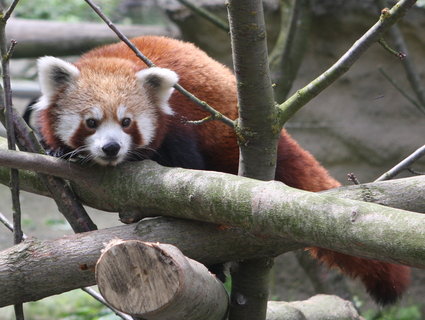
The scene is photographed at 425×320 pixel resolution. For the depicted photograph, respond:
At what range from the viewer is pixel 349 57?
81.5 inches

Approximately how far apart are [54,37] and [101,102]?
3.50 meters

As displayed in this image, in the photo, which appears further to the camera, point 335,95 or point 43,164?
point 335,95

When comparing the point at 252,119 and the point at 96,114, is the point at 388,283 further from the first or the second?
the point at 96,114

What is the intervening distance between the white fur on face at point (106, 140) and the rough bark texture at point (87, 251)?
0.37 meters

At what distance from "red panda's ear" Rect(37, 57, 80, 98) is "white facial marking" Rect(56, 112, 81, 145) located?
16 cm

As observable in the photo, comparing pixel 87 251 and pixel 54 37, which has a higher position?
pixel 54 37

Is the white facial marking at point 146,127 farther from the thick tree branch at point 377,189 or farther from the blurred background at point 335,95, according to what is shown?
the blurred background at point 335,95

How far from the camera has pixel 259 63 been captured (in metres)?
2.13

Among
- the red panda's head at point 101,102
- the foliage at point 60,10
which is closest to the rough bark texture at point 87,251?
the red panda's head at point 101,102

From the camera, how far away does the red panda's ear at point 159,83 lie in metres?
2.97

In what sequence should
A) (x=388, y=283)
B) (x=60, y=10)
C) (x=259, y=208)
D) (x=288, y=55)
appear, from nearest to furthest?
(x=259, y=208) → (x=388, y=283) → (x=288, y=55) → (x=60, y=10)

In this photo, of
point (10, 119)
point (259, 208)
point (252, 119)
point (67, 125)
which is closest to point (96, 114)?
point (67, 125)

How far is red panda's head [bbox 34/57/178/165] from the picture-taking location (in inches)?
113

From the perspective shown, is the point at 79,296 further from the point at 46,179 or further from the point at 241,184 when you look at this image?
the point at 241,184
